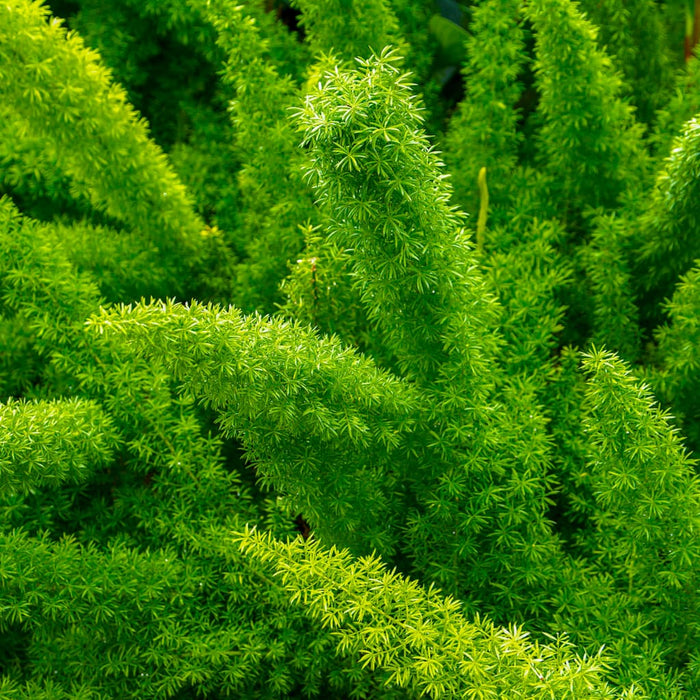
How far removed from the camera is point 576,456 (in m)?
1.19

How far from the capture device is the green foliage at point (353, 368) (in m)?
0.89

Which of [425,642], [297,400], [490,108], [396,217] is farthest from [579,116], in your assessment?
[425,642]

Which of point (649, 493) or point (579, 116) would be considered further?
point (579, 116)

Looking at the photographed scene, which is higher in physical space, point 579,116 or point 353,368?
point 579,116

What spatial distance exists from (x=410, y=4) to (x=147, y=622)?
1146mm

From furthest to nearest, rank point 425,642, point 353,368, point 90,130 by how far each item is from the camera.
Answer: point 90,130
point 353,368
point 425,642

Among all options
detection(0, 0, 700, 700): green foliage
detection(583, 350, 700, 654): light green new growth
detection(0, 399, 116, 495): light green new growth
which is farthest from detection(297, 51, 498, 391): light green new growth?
detection(0, 399, 116, 495): light green new growth

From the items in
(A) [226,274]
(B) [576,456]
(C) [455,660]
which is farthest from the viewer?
(A) [226,274]

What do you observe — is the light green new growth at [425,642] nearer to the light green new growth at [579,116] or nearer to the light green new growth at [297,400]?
the light green new growth at [297,400]

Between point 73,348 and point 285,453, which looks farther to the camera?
point 73,348

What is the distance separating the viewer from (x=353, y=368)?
0.94 metres

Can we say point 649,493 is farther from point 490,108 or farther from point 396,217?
point 490,108

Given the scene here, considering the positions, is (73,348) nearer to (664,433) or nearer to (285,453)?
(285,453)

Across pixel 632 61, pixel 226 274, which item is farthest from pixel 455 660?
pixel 632 61
